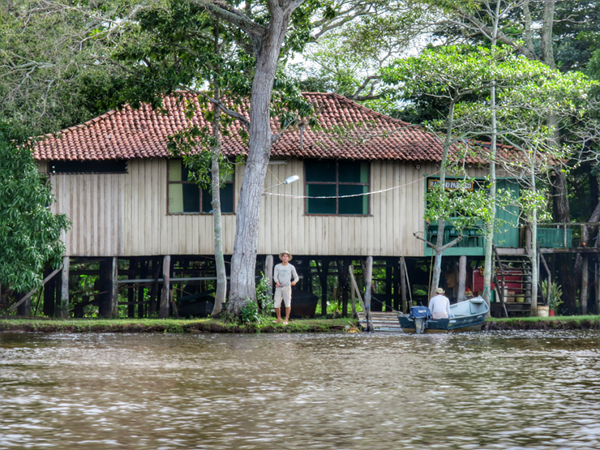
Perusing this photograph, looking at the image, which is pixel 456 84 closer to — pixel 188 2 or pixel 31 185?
pixel 188 2

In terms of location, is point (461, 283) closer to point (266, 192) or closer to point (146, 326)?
point (266, 192)

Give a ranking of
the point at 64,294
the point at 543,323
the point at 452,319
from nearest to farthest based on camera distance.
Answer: the point at 452,319
the point at 64,294
the point at 543,323

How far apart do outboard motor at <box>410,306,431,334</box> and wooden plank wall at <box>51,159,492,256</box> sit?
4.15 m

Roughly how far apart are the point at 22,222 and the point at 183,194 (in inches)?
199

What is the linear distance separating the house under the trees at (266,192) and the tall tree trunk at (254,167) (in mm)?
2329

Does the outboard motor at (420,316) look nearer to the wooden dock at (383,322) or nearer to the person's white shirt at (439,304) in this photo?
the person's white shirt at (439,304)

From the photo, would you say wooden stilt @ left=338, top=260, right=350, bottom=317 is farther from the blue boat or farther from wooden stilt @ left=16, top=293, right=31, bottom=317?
wooden stilt @ left=16, top=293, right=31, bottom=317

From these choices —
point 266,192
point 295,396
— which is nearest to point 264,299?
point 266,192

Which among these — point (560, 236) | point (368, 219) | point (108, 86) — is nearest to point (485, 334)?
point (368, 219)

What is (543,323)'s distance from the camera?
22.4m

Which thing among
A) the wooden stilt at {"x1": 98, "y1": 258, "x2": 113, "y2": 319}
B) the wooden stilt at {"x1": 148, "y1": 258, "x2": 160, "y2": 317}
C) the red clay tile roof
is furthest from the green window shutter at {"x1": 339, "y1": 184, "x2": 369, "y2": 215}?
the wooden stilt at {"x1": 98, "y1": 258, "x2": 113, "y2": 319}

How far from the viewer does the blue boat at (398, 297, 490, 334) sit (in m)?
19.9

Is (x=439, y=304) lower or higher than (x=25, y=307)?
A: higher

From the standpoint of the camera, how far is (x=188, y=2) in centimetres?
1908
